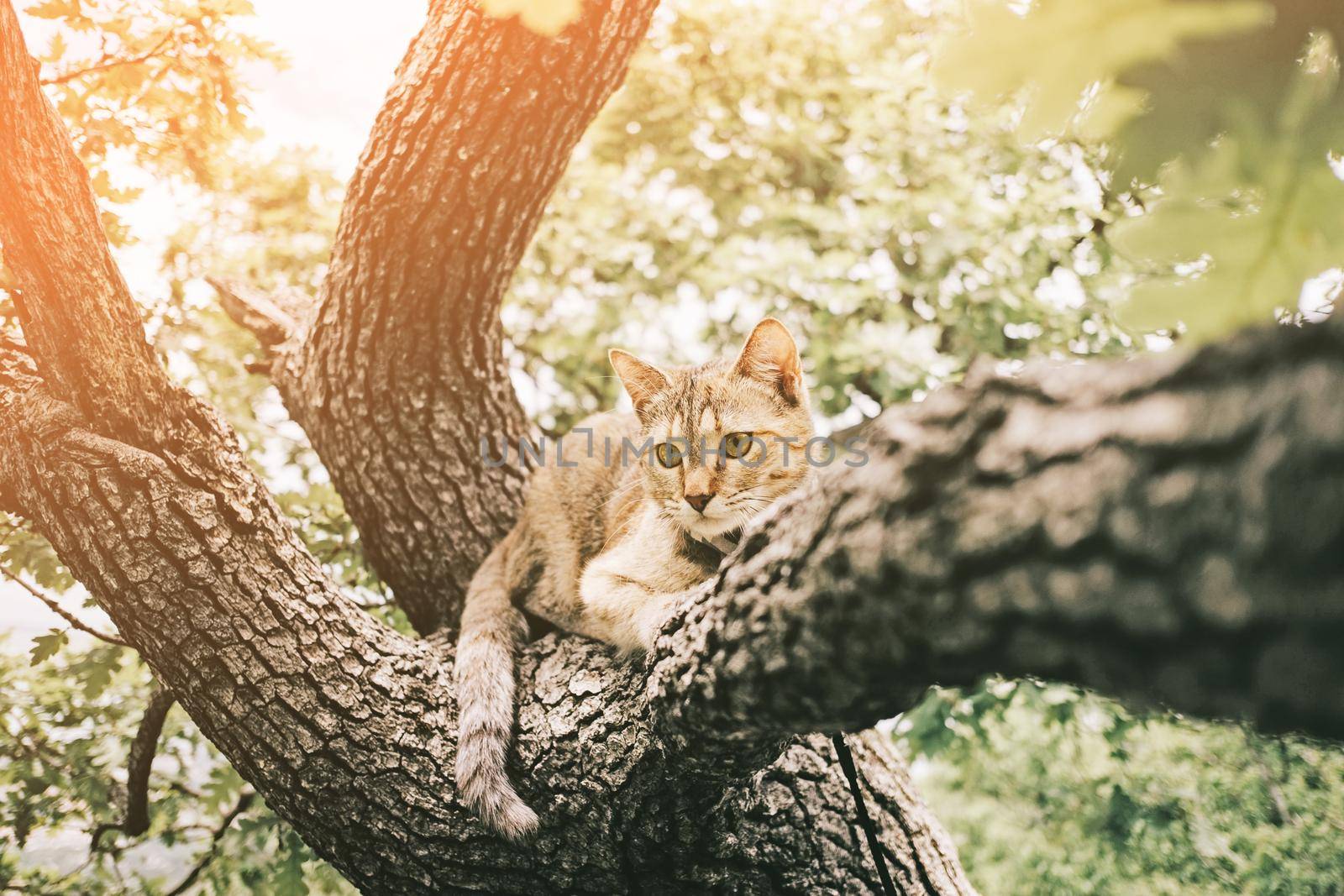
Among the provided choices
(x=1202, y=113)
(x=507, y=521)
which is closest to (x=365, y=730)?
(x=507, y=521)

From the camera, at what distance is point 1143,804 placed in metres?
3.88

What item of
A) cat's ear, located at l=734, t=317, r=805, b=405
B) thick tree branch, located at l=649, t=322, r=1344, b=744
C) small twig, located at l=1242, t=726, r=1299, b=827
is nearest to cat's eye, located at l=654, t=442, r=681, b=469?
cat's ear, located at l=734, t=317, r=805, b=405

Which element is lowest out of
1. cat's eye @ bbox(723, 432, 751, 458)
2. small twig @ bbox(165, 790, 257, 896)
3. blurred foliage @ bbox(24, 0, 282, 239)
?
small twig @ bbox(165, 790, 257, 896)

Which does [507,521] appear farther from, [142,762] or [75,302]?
[142,762]

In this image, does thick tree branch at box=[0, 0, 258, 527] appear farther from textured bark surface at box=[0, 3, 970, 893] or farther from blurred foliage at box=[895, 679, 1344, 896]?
blurred foliage at box=[895, 679, 1344, 896]

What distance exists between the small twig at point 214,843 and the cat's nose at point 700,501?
271 cm

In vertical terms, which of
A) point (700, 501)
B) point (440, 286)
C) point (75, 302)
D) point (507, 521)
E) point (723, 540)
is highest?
point (440, 286)

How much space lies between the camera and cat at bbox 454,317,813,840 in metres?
2.17

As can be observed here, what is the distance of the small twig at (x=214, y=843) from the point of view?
353 centimetres

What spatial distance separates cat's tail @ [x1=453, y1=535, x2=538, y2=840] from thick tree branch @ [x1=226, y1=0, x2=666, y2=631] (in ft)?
1.91

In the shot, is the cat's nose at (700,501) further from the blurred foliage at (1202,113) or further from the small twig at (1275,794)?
the small twig at (1275,794)

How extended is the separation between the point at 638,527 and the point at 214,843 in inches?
104

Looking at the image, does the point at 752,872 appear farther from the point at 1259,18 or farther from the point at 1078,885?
the point at 1078,885

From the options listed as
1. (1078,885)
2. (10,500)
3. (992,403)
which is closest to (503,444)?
(10,500)
